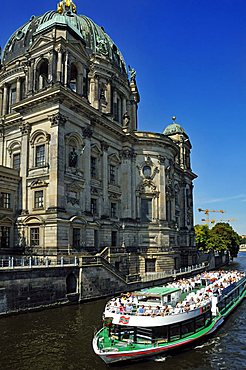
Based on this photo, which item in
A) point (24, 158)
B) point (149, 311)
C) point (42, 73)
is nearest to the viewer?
point (149, 311)

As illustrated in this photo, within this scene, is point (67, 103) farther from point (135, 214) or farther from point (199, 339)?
point (199, 339)

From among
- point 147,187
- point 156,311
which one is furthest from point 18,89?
point 156,311

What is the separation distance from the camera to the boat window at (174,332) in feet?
69.4

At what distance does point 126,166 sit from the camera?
5506 centimetres

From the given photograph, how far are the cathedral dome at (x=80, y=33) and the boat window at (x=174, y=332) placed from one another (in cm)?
4739

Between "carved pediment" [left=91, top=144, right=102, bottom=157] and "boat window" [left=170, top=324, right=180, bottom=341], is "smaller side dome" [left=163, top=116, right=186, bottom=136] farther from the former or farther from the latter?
"boat window" [left=170, top=324, right=180, bottom=341]

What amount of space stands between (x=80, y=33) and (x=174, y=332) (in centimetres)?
4867

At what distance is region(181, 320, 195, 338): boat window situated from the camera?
2198 centimetres

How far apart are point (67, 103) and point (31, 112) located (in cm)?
503

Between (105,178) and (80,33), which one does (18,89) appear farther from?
(105,178)

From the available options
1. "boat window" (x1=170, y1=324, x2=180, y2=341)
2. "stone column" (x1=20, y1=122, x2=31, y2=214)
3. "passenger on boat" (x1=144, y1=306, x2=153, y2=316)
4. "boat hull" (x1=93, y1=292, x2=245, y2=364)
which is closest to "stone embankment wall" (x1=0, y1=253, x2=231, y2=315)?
"boat hull" (x1=93, y1=292, x2=245, y2=364)

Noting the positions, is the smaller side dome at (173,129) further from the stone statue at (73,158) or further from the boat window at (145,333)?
the boat window at (145,333)

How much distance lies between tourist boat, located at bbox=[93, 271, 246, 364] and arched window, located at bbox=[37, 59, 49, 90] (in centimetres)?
3248

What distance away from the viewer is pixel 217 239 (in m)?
92.6
